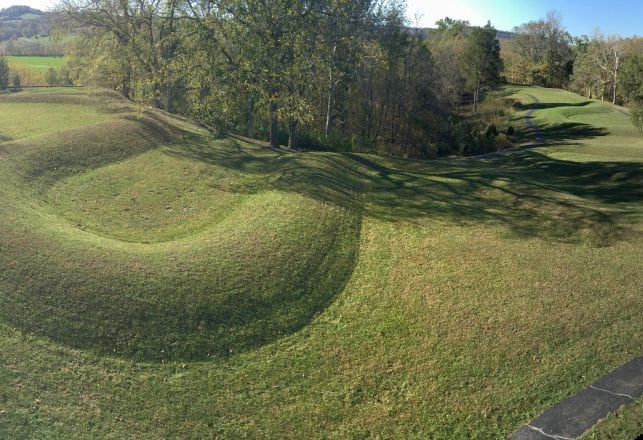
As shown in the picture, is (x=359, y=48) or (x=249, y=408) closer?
(x=249, y=408)

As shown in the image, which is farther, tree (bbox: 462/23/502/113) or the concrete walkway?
tree (bbox: 462/23/502/113)

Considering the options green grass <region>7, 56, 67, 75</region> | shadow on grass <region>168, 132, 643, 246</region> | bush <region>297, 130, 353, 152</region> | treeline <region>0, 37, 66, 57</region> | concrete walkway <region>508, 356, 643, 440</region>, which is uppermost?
treeline <region>0, 37, 66, 57</region>

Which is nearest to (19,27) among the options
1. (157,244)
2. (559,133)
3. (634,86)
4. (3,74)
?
(3,74)

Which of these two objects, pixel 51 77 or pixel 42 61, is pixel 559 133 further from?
pixel 42 61

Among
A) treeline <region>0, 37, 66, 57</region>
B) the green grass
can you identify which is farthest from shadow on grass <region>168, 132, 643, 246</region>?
treeline <region>0, 37, 66, 57</region>

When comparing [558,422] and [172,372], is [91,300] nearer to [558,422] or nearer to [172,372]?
[172,372]

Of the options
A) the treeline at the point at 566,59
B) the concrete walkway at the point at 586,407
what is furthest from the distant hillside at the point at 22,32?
the treeline at the point at 566,59

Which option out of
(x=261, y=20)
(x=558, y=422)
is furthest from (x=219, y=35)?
(x=558, y=422)

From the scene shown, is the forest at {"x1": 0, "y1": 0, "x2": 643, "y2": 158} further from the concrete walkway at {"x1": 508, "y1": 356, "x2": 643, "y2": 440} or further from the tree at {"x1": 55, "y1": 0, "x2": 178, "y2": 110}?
the concrete walkway at {"x1": 508, "y1": 356, "x2": 643, "y2": 440}
